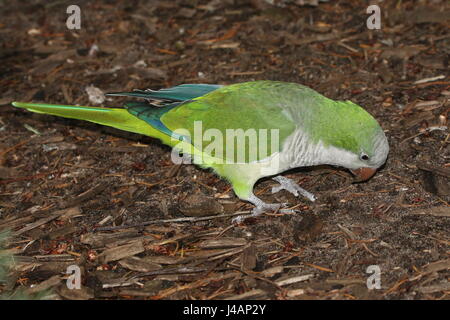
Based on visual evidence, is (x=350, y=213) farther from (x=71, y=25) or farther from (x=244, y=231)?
(x=71, y=25)

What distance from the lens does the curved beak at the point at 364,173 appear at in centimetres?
466

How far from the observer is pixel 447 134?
17.2 feet

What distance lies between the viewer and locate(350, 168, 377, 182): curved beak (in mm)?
4664

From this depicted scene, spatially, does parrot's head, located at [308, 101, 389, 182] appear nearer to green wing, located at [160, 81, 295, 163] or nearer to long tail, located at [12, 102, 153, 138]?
green wing, located at [160, 81, 295, 163]

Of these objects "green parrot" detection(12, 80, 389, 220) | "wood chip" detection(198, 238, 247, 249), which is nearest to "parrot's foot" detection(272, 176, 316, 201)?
"green parrot" detection(12, 80, 389, 220)

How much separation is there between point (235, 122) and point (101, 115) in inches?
54.5

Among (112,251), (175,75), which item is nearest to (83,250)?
(112,251)

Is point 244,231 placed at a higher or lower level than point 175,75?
lower

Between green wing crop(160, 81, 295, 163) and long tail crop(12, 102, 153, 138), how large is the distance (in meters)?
0.34

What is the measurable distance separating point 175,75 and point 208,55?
1.79ft
